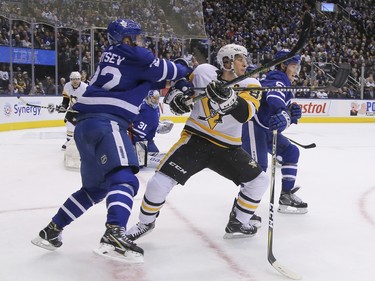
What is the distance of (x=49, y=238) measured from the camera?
245 cm

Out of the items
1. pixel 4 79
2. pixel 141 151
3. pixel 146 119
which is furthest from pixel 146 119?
pixel 4 79

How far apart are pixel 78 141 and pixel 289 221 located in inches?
58.3

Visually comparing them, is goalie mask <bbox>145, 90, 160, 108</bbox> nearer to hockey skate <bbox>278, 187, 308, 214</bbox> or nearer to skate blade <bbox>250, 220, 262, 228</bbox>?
hockey skate <bbox>278, 187, 308, 214</bbox>

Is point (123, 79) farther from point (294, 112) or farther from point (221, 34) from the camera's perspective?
point (221, 34)

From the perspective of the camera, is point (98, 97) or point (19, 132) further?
point (19, 132)

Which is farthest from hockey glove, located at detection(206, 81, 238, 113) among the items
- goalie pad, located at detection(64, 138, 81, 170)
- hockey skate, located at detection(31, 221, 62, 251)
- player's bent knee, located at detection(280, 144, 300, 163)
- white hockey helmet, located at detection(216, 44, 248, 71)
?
goalie pad, located at detection(64, 138, 81, 170)

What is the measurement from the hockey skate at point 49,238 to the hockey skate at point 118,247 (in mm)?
348

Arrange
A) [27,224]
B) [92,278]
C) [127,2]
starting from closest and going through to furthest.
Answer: [92,278], [27,224], [127,2]

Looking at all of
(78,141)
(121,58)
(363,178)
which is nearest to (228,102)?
(121,58)

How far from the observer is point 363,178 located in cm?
482

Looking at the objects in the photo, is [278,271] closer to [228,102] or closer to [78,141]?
[228,102]

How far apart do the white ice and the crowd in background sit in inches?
83.0

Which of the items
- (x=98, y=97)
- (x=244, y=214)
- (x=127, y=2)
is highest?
(x=127, y=2)

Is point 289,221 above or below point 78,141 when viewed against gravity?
below
